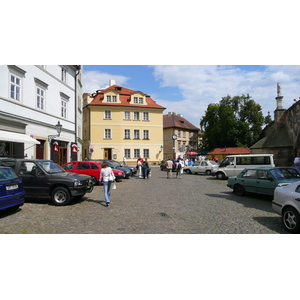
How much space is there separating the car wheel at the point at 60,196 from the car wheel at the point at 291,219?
691 cm

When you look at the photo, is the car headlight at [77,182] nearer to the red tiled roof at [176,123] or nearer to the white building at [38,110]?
the white building at [38,110]

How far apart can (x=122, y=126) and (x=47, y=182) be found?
35.2m

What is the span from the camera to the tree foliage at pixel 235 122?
53.9 meters


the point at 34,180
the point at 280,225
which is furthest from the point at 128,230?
the point at 34,180

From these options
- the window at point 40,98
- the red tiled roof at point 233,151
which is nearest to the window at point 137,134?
the red tiled roof at point 233,151

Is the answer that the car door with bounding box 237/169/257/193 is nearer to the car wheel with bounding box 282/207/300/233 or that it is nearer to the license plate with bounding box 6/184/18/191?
the car wheel with bounding box 282/207/300/233

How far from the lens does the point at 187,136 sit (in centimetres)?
6612

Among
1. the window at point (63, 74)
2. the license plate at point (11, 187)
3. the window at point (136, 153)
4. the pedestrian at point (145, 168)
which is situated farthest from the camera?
the window at point (136, 153)

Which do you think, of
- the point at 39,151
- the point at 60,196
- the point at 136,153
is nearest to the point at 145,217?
the point at 60,196

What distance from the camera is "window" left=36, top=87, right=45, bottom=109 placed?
19.3 m

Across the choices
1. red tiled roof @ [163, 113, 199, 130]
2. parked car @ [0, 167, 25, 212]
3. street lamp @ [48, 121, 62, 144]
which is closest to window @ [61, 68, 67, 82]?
street lamp @ [48, 121, 62, 144]

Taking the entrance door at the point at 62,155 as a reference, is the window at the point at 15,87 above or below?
above

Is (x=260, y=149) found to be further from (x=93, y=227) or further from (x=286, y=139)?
(x=93, y=227)

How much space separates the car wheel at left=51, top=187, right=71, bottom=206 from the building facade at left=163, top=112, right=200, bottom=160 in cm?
4901
